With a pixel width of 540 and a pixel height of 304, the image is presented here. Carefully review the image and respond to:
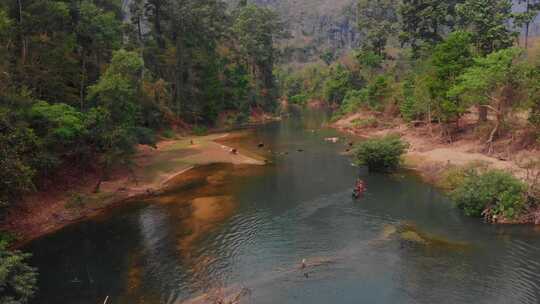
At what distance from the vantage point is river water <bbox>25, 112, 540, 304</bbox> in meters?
20.7

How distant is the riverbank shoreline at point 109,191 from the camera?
2912 cm

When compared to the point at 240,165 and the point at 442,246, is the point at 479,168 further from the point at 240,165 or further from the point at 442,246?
the point at 240,165

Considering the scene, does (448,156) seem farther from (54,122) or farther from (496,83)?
(54,122)

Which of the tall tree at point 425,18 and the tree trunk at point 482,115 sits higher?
the tall tree at point 425,18

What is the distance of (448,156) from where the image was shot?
153 feet

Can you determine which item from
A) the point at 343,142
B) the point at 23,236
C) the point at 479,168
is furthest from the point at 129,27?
the point at 479,168

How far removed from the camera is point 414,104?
201ft

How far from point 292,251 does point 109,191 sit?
2017 centimetres

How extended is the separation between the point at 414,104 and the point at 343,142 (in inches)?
484

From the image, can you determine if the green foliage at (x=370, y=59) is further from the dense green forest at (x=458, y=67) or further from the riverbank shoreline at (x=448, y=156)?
the riverbank shoreline at (x=448, y=156)

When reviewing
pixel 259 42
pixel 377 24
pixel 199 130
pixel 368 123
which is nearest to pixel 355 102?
pixel 368 123

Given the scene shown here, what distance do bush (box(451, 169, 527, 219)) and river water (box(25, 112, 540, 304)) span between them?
1137 millimetres

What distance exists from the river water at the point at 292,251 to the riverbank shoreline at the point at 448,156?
12.2 ft

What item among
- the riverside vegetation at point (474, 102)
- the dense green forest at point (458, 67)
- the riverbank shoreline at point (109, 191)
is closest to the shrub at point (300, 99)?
the dense green forest at point (458, 67)
